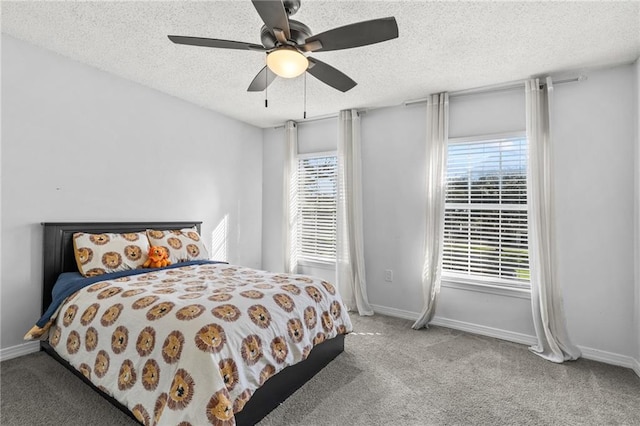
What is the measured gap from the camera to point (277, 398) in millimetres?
2061

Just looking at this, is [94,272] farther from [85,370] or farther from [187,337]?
[187,337]

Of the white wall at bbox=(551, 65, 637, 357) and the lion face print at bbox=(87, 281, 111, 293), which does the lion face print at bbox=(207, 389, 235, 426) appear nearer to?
the lion face print at bbox=(87, 281, 111, 293)

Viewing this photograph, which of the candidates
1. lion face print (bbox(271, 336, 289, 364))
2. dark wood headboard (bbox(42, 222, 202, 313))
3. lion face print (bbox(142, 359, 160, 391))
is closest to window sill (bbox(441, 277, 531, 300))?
lion face print (bbox(271, 336, 289, 364))

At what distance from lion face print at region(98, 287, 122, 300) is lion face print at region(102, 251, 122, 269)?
57 cm

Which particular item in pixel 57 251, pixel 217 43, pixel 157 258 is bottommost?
pixel 157 258

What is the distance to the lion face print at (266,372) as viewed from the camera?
73.2 inches

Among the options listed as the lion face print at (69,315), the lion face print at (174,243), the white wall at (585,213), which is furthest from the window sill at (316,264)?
the lion face print at (69,315)

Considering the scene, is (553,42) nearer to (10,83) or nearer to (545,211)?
(545,211)

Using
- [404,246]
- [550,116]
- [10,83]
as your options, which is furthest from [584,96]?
[10,83]

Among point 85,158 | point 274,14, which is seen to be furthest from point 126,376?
point 85,158

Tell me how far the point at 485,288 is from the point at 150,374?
3090 mm

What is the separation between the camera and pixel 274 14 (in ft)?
5.25

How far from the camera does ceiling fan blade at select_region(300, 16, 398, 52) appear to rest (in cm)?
168

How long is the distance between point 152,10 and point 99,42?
0.78 meters
